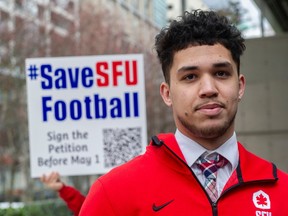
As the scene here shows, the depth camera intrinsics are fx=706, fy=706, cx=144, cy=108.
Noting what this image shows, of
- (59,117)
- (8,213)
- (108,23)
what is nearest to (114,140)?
(59,117)

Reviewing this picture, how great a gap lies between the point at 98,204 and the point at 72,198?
4.19 m

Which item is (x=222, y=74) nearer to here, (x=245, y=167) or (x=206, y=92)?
(x=206, y=92)

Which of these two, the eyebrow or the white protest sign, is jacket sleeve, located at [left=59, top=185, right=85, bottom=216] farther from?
the eyebrow

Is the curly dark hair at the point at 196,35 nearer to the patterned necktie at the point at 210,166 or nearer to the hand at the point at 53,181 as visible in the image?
the patterned necktie at the point at 210,166

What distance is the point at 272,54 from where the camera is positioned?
40.0 feet

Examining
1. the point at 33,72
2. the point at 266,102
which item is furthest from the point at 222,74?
the point at 266,102

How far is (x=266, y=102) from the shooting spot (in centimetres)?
1230

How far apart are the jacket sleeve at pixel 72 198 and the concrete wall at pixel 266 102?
21.1ft

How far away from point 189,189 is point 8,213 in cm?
734

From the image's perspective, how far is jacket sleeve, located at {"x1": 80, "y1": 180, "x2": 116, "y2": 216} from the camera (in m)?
2.00

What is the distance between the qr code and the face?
442 centimetres

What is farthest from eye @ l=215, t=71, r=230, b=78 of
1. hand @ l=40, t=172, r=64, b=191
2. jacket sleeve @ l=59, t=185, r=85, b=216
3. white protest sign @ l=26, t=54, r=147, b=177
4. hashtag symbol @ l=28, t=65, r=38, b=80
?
hashtag symbol @ l=28, t=65, r=38, b=80

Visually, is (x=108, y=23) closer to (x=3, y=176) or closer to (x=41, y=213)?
(x=3, y=176)

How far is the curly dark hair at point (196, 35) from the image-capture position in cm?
209
